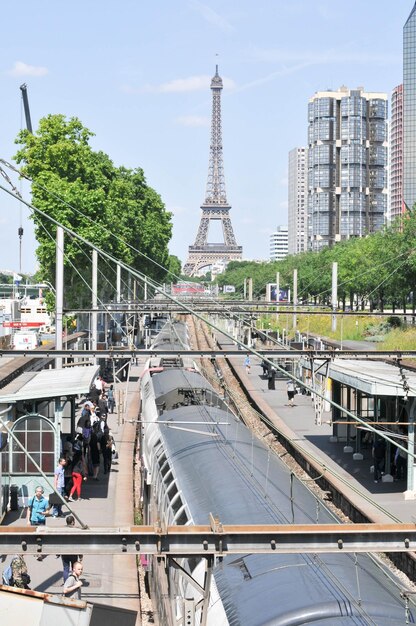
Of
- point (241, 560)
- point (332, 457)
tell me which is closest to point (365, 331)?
point (332, 457)

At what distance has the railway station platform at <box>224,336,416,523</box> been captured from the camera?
19.2 meters

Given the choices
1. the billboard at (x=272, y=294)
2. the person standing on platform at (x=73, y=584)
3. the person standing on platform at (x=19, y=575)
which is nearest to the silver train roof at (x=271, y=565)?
the person standing on platform at (x=73, y=584)

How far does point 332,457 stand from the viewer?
26656 mm

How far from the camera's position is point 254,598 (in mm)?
8047

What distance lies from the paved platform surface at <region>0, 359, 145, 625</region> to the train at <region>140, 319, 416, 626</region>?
0.51 m

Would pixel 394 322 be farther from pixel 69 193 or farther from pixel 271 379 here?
pixel 69 193

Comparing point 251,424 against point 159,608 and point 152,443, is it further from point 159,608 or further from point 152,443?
point 159,608

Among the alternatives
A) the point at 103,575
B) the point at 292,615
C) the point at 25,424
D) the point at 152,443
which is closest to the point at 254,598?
the point at 292,615

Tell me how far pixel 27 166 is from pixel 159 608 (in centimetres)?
3872

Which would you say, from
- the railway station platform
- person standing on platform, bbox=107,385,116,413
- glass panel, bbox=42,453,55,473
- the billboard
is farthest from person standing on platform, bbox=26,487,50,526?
the billboard

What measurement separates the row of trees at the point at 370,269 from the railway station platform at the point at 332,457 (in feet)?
25.7

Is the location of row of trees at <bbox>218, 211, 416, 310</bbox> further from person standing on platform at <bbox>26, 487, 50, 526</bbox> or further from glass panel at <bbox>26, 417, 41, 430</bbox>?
person standing on platform at <bbox>26, 487, 50, 526</bbox>

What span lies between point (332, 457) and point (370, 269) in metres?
28.6

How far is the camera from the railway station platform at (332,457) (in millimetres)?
19219
